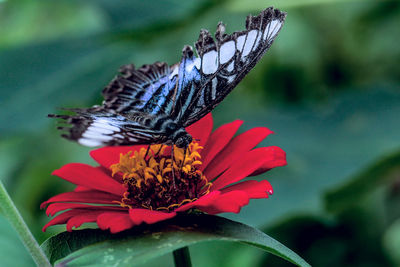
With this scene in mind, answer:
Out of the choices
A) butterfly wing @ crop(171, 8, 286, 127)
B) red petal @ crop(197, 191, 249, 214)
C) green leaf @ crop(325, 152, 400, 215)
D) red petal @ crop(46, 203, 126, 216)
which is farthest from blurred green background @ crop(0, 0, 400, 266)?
red petal @ crop(197, 191, 249, 214)

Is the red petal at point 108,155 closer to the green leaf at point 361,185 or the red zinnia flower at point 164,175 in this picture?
the red zinnia flower at point 164,175

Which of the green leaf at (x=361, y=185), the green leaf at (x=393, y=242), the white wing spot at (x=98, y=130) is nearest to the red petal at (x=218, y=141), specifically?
the white wing spot at (x=98, y=130)

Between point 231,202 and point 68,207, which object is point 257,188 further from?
point 68,207

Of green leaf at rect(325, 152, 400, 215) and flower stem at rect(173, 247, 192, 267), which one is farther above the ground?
flower stem at rect(173, 247, 192, 267)

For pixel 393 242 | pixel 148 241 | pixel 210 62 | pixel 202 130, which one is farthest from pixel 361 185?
pixel 148 241

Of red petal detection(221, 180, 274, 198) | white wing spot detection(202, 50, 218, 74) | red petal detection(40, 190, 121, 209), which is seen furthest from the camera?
white wing spot detection(202, 50, 218, 74)

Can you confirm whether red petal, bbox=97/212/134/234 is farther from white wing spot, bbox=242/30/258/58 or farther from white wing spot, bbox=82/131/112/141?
white wing spot, bbox=242/30/258/58

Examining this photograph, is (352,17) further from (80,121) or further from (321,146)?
(80,121)
